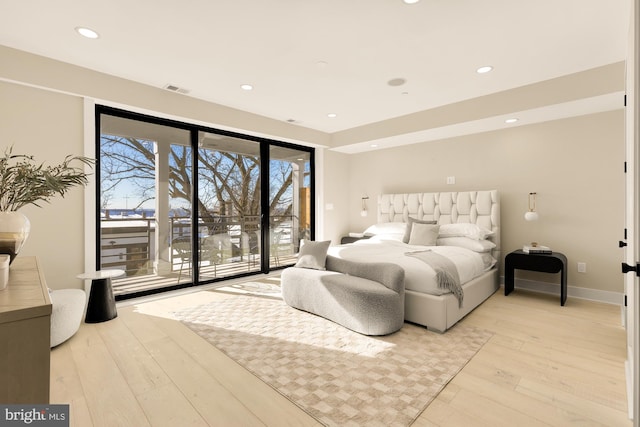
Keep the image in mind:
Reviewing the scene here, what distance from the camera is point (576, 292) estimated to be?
376 cm

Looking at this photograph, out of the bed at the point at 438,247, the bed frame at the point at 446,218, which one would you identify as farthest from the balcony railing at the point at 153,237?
the bed frame at the point at 446,218

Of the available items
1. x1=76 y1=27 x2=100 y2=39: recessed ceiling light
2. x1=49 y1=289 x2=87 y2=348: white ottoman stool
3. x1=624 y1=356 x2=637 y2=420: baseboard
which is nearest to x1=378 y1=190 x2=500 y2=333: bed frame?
x1=624 y1=356 x2=637 y2=420: baseboard

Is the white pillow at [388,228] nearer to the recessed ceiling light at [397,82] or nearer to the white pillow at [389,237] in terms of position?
the white pillow at [389,237]

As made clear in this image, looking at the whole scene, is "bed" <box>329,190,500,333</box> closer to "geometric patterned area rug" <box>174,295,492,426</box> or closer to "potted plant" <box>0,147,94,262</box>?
"geometric patterned area rug" <box>174,295,492,426</box>

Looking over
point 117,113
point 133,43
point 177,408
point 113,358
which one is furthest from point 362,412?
point 117,113

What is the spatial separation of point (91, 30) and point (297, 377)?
→ 3.06m

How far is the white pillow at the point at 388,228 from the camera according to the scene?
15.5ft

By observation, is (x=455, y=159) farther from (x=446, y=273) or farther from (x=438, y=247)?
(x=446, y=273)

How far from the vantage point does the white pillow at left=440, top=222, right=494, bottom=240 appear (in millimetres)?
4023

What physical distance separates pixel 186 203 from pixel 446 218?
377 centimetres

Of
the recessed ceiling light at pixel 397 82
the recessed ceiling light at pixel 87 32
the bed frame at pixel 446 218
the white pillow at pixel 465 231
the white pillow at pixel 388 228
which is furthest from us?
the white pillow at pixel 388 228

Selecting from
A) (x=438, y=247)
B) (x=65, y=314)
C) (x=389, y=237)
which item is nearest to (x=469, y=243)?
(x=438, y=247)

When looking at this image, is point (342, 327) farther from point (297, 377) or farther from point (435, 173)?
point (435, 173)

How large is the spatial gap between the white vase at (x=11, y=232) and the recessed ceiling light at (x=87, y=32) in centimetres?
199
